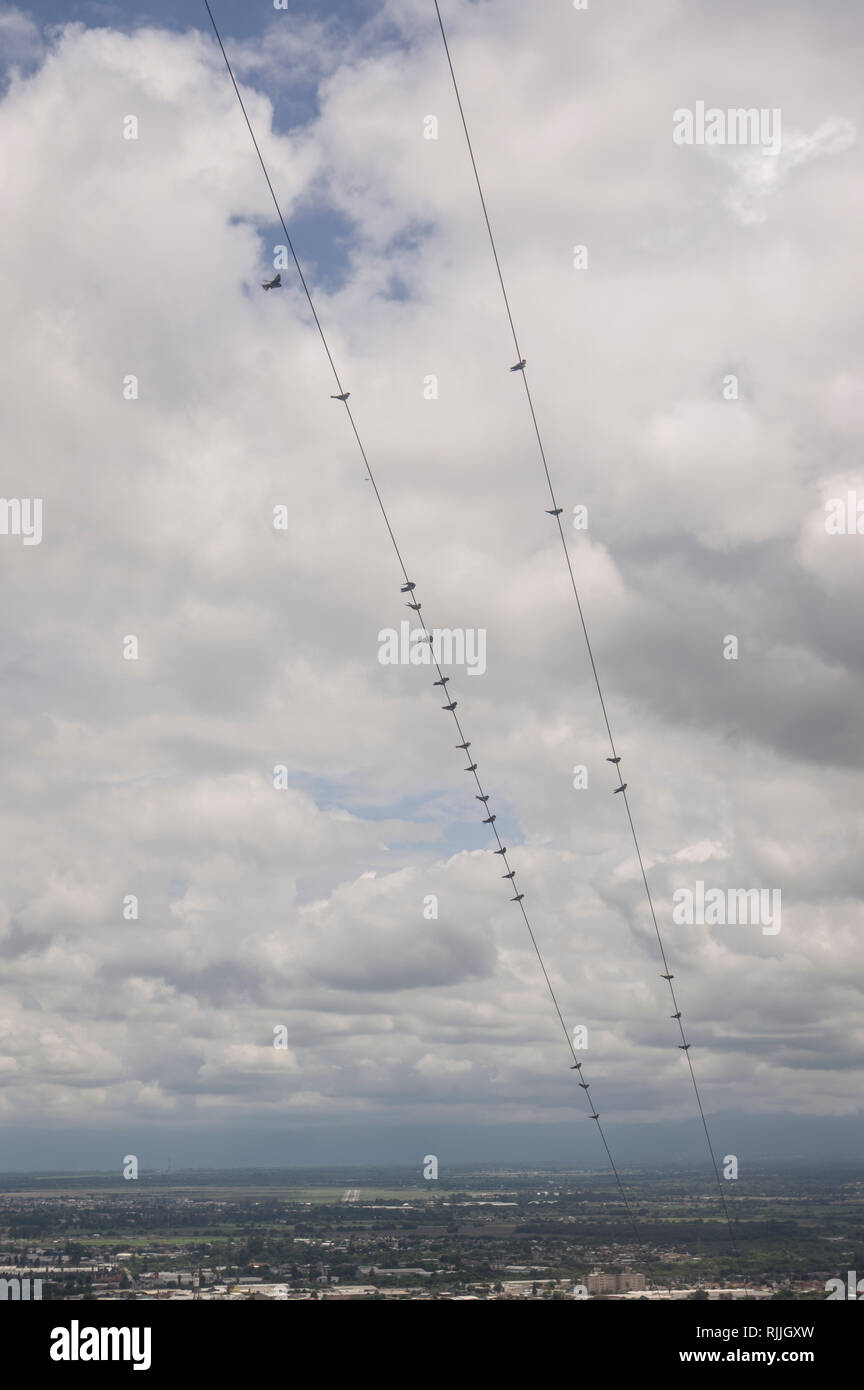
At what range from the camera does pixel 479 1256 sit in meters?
159

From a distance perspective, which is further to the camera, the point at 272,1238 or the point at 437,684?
the point at 272,1238
